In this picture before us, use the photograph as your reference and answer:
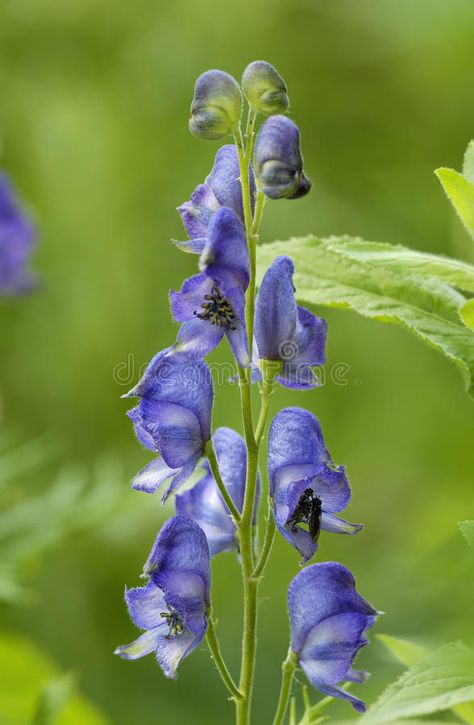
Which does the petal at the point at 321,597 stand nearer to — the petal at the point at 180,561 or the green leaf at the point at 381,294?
the petal at the point at 180,561

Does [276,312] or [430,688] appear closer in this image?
[430,688]

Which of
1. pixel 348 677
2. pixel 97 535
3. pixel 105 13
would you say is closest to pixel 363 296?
pixel 348 677

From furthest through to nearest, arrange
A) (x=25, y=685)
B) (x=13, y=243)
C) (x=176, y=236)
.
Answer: (x=176, y=236), (x=13, y=243), (x=25, y=685)

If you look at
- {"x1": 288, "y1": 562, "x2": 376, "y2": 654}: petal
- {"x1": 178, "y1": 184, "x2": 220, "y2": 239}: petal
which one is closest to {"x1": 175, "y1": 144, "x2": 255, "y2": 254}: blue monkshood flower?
{"x1": 178, "y1": 184, "x2": 220, "y2": 239}: petal

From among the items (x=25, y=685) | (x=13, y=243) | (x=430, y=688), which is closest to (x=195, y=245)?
(x=430, y=688)

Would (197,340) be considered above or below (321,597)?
above

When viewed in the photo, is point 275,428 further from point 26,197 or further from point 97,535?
point 26,197

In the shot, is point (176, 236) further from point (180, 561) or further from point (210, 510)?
point (180, 561)

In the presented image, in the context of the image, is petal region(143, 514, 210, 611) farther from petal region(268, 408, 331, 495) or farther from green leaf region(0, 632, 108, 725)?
green leaf region(0, 632, 108, 725)
